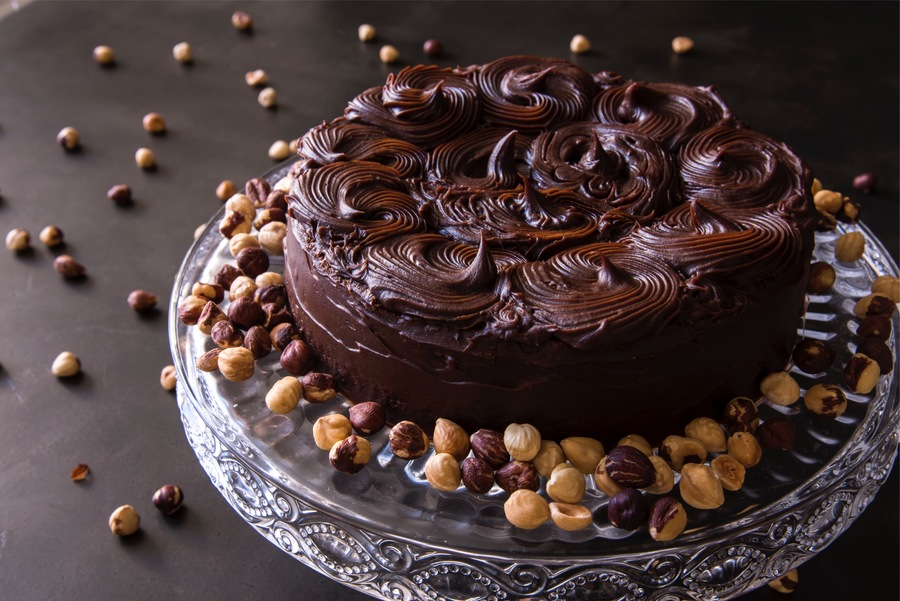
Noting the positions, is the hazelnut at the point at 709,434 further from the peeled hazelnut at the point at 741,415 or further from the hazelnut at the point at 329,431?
the hazelnut at the point at 329,431

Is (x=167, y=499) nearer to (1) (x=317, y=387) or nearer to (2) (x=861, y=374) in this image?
(1) (x=317, y=387)

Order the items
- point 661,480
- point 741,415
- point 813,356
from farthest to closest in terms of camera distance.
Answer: point 813,356, point 741,415, point 661,480

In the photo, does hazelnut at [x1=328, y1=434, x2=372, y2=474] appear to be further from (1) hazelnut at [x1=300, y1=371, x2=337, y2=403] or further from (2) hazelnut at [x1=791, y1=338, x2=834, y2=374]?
(2) hazelnut at [x1=791, y1=338, x2=834, y2=374]

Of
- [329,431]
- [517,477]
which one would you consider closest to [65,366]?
[329,431]

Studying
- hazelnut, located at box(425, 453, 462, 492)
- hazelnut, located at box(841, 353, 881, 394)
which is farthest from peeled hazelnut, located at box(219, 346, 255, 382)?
hazelnut, located at box(841, 353, 881, 394)

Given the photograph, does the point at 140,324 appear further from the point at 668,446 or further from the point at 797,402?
the point at 797,402

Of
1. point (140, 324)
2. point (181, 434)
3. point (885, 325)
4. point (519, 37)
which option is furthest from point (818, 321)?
point (519, 37)
